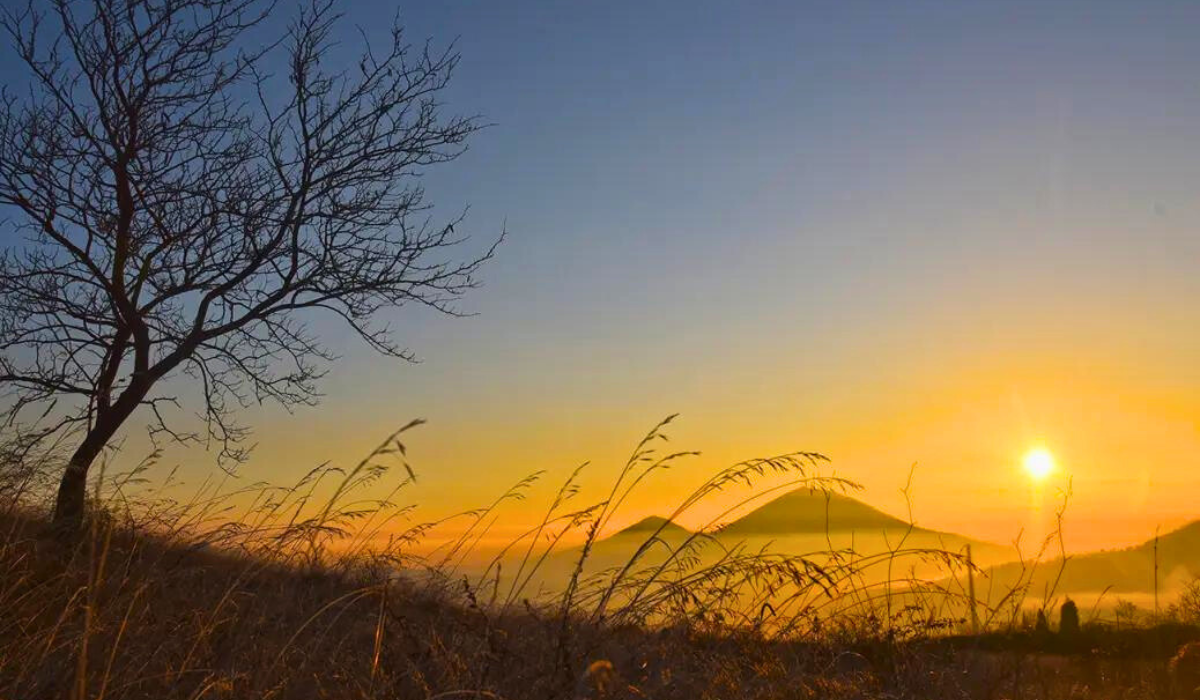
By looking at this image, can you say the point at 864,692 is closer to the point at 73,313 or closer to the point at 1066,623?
the point at 1066,623

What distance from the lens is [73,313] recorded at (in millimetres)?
11016

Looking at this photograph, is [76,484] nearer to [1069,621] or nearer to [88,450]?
[88,450]

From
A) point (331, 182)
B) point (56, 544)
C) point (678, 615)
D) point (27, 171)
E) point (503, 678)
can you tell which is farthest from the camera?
point (331, 182)

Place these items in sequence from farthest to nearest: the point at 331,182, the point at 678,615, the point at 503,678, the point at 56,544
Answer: the point at 331,182 → the point at 56,544 → the point at 678,615 → the point at 503,678

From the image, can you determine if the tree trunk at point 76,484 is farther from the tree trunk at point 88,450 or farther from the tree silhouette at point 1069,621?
the tree silhouette at point 1069,621

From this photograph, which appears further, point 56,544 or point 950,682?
point 56,544

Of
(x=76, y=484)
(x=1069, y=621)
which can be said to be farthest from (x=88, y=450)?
(x=1069, y=621)

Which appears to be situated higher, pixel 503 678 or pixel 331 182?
pixel 331 182

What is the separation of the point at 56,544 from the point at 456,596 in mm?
6067

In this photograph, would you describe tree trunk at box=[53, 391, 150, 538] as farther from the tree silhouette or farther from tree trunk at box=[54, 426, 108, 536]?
the tree silhouette

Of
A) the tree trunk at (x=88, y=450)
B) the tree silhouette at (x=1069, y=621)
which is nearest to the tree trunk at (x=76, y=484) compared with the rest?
the tree trunk at (x=88, y=450)

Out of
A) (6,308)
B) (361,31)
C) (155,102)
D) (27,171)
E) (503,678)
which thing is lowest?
(503,678)

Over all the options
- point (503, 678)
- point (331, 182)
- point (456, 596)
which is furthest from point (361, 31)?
point (503, 678)

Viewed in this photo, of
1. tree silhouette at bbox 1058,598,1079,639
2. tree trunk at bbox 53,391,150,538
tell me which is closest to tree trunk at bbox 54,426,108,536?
tree trunk at bbox 53,391,150,538
